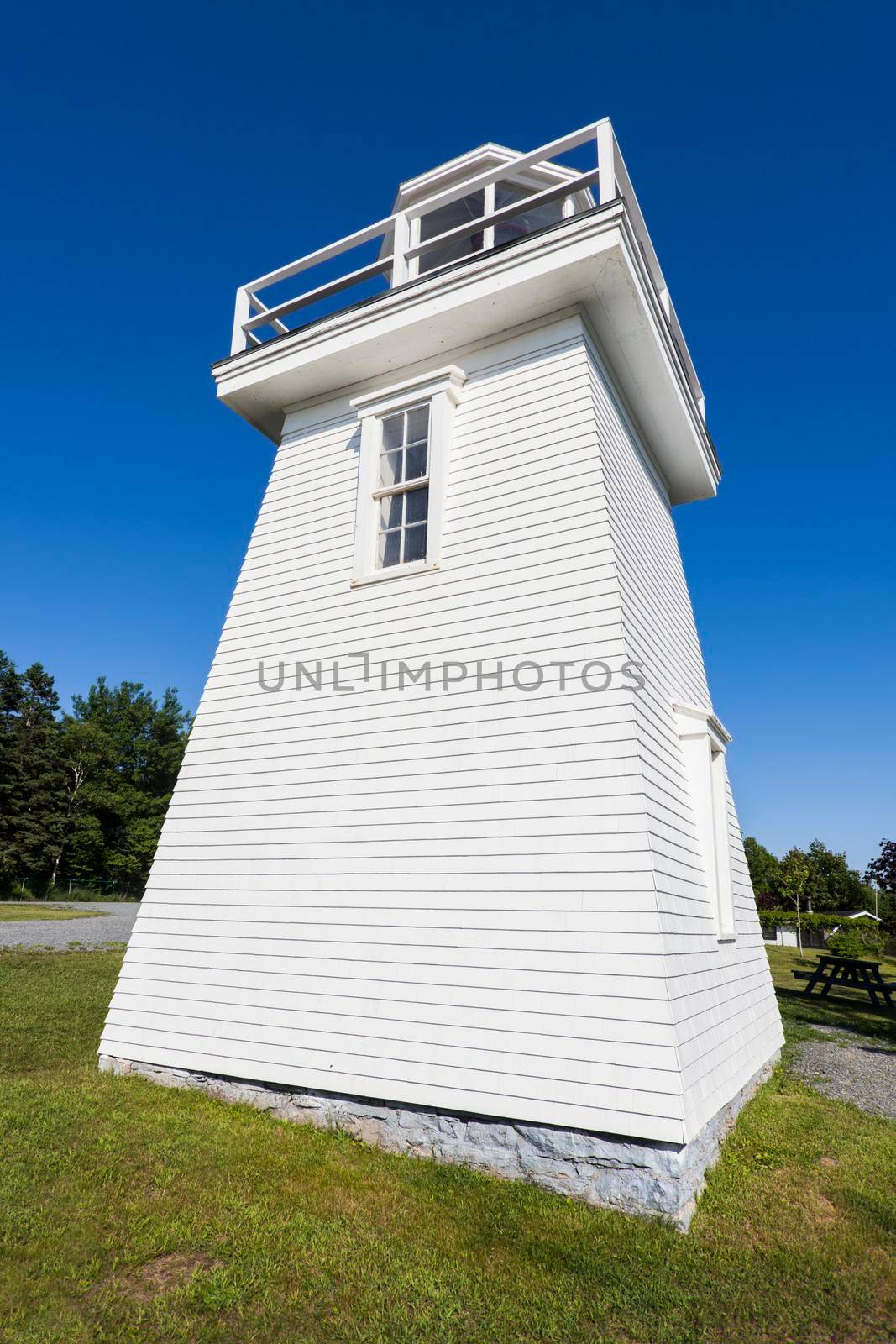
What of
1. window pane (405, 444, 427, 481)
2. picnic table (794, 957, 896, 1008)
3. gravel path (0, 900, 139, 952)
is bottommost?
picnic table (794, 957, 896, 1008)

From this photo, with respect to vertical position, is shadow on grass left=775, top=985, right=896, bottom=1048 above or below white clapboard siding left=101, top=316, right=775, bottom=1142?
below

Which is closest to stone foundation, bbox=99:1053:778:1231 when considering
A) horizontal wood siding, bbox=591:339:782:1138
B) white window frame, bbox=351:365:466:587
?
horizontal wood siding, bbox=591:339:782:1138

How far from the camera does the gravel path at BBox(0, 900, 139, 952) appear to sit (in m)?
16.8

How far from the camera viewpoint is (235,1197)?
14.2 ft

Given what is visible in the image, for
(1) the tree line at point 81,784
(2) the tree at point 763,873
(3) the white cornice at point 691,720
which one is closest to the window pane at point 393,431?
(3) the white cornice at point 691,720

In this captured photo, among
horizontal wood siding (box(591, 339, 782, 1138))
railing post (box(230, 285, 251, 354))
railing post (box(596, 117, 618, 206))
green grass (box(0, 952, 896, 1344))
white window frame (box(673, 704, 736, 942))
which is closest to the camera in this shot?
green grass (box(0, 952, 896, 1344))

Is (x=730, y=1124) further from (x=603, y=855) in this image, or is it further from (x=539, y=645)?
(x=539, y=645)

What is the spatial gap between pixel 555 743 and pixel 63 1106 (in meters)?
4.53

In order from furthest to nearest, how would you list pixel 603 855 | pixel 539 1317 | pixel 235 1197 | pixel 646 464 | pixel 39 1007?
pixel 39 1007 < pixel 646 464 < pixel 603 855 < pixel 235 1197 < pixel 539 1317

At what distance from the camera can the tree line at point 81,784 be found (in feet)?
144

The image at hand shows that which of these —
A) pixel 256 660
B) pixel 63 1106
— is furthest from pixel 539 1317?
pixel 256 660

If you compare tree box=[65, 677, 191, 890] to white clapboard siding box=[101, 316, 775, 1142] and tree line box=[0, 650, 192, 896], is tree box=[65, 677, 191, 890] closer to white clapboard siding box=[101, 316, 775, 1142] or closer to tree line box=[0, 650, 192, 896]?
tree line box=[0, 650, 192, 896]

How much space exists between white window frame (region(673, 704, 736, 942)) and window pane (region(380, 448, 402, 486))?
140 inches

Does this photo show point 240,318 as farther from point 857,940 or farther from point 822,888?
point 822,888
